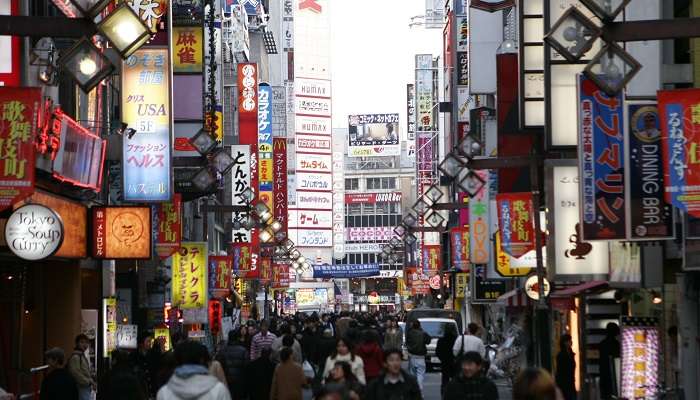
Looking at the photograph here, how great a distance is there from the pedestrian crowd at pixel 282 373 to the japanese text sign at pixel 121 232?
75.0 inches

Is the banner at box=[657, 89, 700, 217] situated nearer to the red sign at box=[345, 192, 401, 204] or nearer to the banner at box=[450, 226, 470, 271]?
the banner at box=[450, 226, 470, 271]

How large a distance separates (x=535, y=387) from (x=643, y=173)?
1108 centimetres

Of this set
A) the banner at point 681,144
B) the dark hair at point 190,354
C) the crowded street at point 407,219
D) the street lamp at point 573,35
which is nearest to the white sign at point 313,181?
the crowded street at point 407,219

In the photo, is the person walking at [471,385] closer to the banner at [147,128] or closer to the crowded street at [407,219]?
the crowded street at [407,219]

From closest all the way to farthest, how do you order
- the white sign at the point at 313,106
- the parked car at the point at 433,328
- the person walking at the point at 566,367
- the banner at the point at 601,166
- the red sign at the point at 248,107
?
the banner at the point at 601,166
the person walking at the point at 566,367
the parked car at the point at 433,328
the red sign at the point at 248,107
the white sign at the point at 313,106

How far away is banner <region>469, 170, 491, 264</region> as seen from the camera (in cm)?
4056

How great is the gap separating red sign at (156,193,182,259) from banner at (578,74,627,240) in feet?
43.3

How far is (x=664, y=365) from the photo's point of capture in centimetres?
2188

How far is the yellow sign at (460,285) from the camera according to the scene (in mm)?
61484

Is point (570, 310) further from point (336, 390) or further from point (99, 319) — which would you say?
point (336, 390)

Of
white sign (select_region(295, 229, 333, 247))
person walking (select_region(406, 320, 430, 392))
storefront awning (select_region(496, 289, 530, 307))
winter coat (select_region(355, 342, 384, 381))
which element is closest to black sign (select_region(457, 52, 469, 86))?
storefront awning (select_region(496, 289, 530, 307))

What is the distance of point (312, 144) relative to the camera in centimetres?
13675

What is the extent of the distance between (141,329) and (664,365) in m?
18.0

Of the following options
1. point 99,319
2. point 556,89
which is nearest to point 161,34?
point 99,319
